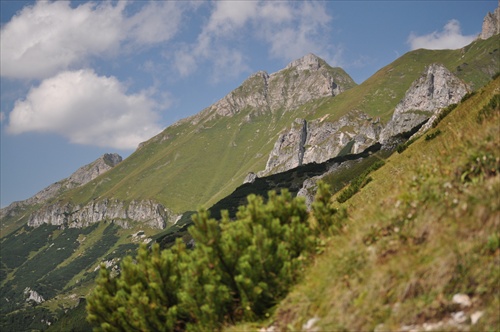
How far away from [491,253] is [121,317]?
893 cm

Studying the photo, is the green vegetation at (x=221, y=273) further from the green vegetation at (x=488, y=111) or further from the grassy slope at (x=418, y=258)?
the green vegetation at (x=488, y=111)

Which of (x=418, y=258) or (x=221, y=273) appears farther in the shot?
(x=221, y=273)

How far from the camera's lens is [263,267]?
8.80 m

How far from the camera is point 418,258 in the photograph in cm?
723

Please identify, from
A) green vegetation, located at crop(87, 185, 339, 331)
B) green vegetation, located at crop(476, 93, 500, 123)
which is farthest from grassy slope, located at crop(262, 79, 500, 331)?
green vegetation, located at crop(476, 93, 500, 123)

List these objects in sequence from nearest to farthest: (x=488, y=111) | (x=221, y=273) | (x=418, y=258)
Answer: (x=418, y=258), (x=221, y=273), (x=488, y=111)

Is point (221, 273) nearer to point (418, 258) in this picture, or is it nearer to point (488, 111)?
point (418, 258)

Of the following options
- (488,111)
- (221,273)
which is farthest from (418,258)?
(488,111)

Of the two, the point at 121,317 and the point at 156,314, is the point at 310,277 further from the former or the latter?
the point at 121,317

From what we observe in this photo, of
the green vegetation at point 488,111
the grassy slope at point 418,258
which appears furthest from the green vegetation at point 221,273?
the green vegetation at point 488,111

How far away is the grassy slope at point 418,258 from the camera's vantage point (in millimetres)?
6527

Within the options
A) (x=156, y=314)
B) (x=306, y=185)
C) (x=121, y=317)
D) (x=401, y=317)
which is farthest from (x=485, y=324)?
(x=306, y=185)

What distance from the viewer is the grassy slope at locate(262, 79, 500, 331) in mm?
6527

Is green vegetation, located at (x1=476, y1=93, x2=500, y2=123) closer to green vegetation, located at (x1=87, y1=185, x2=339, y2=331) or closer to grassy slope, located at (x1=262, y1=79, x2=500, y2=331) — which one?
grassy slope, located at (x1=262, y1=79, x2=500, y2=331)
